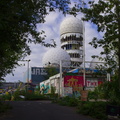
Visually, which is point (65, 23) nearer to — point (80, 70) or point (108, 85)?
point (80, 70)

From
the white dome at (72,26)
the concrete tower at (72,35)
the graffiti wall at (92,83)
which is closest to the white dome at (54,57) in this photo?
the concrete tower at (72,35)

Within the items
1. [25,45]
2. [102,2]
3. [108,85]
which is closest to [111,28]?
[102,2]

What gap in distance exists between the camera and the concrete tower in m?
74.1

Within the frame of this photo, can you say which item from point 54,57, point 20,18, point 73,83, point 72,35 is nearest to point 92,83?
point 73,83

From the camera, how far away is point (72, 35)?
2938 inches

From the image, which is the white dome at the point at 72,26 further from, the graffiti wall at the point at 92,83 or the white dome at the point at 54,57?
the graffiti wall at the point at 92,83

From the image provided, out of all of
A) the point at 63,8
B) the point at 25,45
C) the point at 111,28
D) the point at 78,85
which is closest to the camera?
the point at 63,8

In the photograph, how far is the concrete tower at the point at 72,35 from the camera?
2918 inches

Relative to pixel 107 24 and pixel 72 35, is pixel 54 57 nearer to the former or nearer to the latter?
pixel 72 35

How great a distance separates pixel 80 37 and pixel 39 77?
18884 millimetres

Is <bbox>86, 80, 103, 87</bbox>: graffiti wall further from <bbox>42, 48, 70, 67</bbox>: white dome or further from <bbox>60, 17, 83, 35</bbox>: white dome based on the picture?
<bbox>60, 17, 83, 35</bbox>: white dome

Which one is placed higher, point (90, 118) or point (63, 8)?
point (63, 8)

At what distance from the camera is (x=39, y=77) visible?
74312 mm

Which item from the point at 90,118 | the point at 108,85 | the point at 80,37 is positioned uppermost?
the point at 80,37
